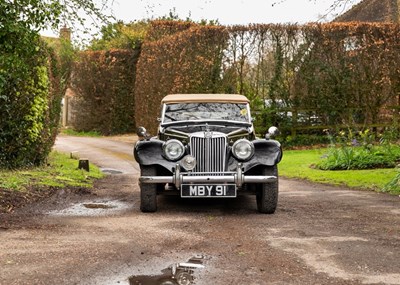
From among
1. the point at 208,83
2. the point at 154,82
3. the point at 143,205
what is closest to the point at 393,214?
the point at 143,205

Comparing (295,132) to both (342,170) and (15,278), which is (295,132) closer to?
(342,170)

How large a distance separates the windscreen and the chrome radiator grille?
3.17 feet

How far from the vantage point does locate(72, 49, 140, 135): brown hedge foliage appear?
29797 mm

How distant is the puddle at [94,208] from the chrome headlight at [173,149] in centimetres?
116

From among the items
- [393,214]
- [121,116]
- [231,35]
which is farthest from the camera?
[121,116]

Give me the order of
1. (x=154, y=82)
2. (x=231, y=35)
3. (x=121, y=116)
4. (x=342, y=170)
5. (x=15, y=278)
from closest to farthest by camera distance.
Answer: (x=15, y=278)
(x=342, y=170)
(x=231, y=35)
(x=154, y=82)
(x=121, y=116)

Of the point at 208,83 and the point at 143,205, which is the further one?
the point at 208,83

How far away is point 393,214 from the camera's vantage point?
8.22 metres

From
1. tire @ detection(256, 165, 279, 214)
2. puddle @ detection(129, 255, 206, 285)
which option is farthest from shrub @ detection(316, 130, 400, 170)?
puddle @ detection(129, 255, 206, 285)

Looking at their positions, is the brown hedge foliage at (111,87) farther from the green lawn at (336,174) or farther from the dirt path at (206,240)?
the dirt path at (206,240)

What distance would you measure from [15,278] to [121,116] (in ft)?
83.6

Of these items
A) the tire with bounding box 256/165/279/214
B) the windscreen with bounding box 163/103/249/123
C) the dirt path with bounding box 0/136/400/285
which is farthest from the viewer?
the windscreen with bounding box 163/103/249/123

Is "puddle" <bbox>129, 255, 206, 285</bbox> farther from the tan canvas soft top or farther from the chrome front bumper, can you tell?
the tan canvas soft top

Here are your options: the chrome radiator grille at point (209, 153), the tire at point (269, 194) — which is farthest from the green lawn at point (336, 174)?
the chrome radiator grille at point (209, 153)
